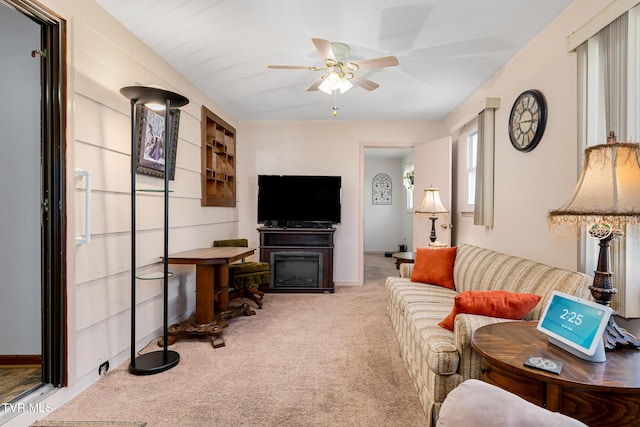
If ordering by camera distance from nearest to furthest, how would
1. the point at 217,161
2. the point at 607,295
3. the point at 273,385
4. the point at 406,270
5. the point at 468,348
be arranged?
the point at 607,295
the point at 468,348
the point at 273,385
the point at 406,270
the point at 217,161

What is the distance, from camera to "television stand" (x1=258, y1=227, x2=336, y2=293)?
497cm

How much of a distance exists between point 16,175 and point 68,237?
67cm

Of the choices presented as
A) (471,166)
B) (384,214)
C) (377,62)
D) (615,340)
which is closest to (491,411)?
(615,340)

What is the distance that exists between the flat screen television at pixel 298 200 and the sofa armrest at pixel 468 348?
342 cm

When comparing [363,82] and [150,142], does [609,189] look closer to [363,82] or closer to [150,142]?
[363,82]

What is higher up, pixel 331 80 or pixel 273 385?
pixel 331 80

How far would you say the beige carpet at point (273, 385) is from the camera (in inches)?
76.2

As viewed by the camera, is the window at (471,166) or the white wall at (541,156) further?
the window at (471,166)

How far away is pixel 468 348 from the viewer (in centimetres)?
177

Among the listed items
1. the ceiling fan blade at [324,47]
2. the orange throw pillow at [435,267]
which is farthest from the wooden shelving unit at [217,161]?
the orange throw pillow at [435,267]

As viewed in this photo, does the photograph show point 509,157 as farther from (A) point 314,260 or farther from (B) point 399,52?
(A) point 314,260

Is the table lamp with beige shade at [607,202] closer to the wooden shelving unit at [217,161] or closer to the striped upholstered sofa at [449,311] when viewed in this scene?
the striped upholstered sofa at [449,311]

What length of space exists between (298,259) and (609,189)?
4037 mm

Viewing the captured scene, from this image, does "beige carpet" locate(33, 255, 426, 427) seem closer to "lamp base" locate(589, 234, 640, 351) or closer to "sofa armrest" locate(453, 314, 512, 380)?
"sofa armrest" locate(453, 314, 512, 380)
